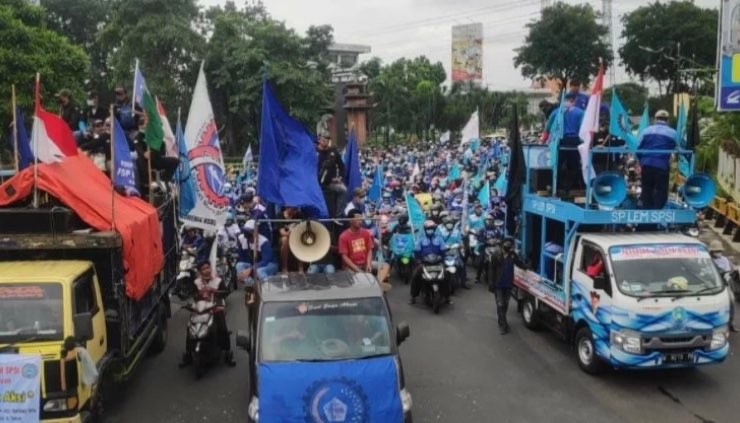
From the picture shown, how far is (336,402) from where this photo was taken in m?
6.31

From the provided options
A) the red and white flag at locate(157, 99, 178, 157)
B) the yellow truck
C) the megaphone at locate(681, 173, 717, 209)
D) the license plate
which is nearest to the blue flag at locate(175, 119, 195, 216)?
the red and white flag at locate(157, 99, 178, 157)

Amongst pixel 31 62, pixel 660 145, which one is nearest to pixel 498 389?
pixel 660 145

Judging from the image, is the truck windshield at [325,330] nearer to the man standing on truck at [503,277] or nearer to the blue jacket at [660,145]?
the man standing on truck at [503,277]

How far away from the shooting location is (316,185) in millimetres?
9805

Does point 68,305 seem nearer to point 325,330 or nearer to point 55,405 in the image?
point 55,405

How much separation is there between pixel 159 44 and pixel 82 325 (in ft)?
119

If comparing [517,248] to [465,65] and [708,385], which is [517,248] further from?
[465,65]

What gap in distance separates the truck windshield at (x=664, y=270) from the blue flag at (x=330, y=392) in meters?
3.82

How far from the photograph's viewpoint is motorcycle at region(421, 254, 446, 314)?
13.4 m

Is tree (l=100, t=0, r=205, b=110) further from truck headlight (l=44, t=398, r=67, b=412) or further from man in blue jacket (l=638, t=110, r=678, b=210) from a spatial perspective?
truck headlight (l=44, t=398, r=67, b=412)

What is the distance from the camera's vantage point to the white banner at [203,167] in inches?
428

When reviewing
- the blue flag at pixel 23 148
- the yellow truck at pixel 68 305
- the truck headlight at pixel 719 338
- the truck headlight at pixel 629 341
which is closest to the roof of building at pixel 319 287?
the yellow truck at pixel 68 305

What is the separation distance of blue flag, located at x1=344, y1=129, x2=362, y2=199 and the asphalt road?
8.42ft

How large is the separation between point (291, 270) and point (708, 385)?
5474mm
